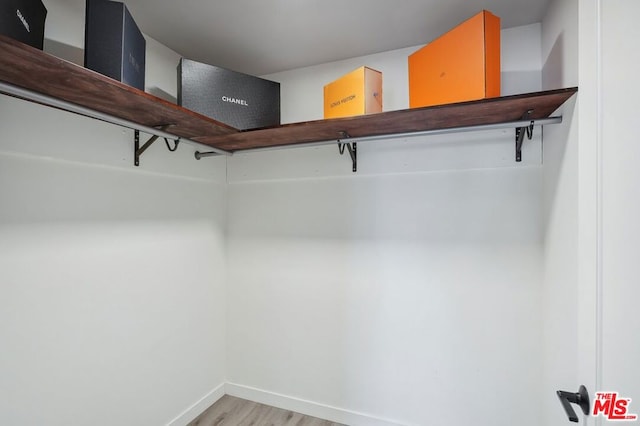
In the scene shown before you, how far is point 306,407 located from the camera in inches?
83.2

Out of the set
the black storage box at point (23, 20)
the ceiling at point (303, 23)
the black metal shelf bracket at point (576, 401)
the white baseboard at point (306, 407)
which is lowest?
the white baseboard at point (306, 407)

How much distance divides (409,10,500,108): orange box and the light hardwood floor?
6.88 ft

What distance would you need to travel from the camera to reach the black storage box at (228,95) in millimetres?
1590

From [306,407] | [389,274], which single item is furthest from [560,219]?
[306,407]

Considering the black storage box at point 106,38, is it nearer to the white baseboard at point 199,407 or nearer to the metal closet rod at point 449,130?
the metal closet rod at point 449,130

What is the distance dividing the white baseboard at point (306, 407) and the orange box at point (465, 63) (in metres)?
1.92

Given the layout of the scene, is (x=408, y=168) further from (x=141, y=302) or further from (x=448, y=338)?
(x=141, y=302)

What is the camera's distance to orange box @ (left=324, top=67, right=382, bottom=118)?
153cm

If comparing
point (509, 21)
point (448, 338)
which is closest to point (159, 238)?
point (448, 338)

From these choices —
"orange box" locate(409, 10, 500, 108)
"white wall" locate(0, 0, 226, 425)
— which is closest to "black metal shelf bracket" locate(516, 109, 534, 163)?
"orange box" locate(409, 10, 500, 108)

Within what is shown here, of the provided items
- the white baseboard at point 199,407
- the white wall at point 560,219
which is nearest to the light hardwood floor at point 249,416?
the white baseboard at point 199,407

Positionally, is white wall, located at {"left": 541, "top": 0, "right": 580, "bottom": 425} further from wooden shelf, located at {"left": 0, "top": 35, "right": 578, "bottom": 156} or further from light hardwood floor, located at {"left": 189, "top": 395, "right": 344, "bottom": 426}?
light hardwood floor, located at {"left": 189, "top": 395, "right": 344, "bottom": 426}

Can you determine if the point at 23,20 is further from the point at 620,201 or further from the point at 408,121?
the point at 620,201

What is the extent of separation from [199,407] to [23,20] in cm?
226
